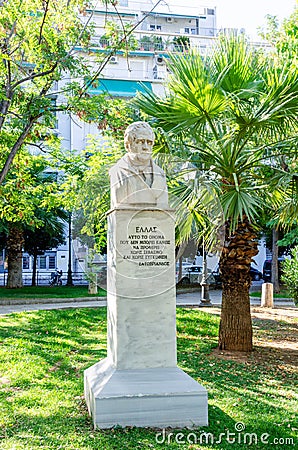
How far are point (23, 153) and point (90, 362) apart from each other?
7.67 metres

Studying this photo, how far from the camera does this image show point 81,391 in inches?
255

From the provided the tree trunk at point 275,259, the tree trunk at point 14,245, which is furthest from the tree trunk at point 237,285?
the tree trunk at point 275,259

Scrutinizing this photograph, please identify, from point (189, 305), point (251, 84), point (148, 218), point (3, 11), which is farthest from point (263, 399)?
point (189, 305)

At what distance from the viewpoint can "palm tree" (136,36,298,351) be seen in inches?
328

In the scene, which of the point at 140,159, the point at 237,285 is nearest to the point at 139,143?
the point at 140,159

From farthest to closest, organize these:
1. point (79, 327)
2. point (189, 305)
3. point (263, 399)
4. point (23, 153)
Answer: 1. point (189, 305)
2. point (23, 153)
3. point (79, 327)
4. point (263, 399)

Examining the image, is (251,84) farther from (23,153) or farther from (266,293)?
(266,293)

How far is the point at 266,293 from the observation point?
1911 centimetres

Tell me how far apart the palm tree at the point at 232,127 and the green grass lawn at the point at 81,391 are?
4.68ft

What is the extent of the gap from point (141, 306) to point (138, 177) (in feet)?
4.79

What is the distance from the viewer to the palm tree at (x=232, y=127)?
328 inches

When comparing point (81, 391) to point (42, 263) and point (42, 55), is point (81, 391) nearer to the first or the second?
point (42, 55)

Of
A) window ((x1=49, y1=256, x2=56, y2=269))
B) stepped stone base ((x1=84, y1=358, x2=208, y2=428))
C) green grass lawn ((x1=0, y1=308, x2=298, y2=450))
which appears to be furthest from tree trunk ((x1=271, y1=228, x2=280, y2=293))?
stepped stone base ((x1=84, y1=358, x2=208, y2=428))

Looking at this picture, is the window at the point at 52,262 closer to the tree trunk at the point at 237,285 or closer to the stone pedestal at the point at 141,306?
the tree trunk at the point at 237,285
